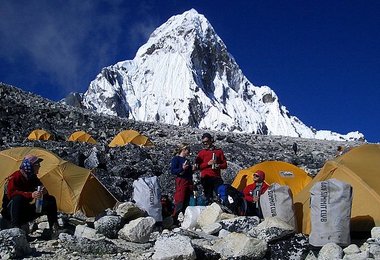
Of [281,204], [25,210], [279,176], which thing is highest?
[279,176]

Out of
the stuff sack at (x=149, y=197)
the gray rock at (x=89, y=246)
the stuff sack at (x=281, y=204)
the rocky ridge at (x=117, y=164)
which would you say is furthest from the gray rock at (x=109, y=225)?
the stuff sack at (x=281, y=204)

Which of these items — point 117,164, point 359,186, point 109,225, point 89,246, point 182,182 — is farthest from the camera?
point 117,164

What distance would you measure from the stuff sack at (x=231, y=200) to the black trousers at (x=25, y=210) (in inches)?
112

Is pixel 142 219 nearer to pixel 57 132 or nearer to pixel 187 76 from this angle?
pixel 57 132

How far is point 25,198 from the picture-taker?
7477 mm

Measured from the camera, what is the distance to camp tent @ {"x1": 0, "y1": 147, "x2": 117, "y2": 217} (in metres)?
9.98

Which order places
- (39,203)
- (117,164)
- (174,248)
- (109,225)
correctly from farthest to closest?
(117,164)
(109,225)
(39,203)
(174,248)

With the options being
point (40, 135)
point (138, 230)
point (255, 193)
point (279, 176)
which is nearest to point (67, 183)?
point (138, 230)

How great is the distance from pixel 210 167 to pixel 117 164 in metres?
6.03

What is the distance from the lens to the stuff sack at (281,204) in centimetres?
746

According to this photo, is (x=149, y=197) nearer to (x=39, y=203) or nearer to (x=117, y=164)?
(x=39, y=203)

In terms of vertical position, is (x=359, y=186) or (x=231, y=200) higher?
(x=359, y=186)

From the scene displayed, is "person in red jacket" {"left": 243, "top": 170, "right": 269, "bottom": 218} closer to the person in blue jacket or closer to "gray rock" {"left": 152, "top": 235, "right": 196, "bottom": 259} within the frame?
the person in blue jacket

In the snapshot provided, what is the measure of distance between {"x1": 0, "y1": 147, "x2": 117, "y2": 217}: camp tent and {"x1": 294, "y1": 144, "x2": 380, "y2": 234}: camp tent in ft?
13.2
